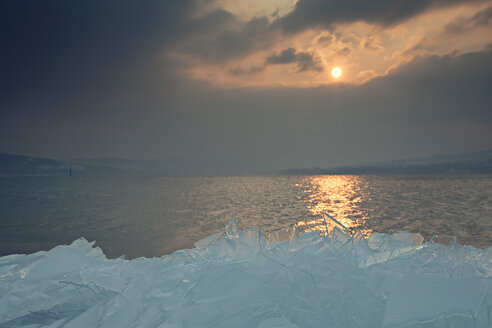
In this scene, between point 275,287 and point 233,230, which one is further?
point 233,230

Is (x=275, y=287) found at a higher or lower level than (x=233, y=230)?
lower

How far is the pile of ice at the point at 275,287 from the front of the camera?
252 centimetres

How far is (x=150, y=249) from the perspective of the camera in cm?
1155

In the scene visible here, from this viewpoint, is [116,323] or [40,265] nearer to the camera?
[116,323]

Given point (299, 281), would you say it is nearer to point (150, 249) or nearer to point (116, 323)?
point (116, 323)

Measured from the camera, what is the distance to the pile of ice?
252 cm

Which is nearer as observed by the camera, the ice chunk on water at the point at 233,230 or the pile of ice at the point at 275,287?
the pile of ice at the point at 275,287

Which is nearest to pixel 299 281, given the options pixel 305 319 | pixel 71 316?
pixel 305 319

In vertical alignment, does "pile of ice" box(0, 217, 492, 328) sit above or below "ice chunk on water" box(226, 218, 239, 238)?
below

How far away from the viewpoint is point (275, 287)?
2.87m

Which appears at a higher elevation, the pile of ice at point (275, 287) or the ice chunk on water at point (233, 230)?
the ice chunk on water at point (233, 230)

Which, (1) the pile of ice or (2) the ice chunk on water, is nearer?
(1) the pile of ice

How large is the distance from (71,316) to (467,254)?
4572 mm

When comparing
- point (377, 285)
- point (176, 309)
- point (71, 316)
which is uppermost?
point (377, 285)
